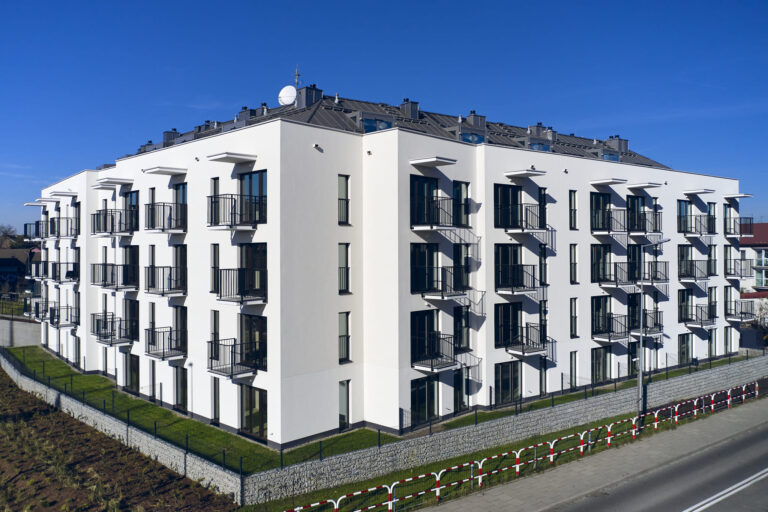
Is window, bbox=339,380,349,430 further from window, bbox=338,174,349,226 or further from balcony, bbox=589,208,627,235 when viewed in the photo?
balcony, bbox=589,208,627,235

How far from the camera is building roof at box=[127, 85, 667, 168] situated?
26.0m

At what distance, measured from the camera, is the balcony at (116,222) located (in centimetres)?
2866

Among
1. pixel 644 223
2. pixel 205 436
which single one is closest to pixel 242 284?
pixel 205 436

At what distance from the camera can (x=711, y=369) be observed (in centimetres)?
3114

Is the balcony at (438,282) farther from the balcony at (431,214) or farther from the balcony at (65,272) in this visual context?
the balcony at (65,272)

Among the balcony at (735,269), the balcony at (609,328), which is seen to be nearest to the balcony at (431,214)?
the balcony at (609,328)

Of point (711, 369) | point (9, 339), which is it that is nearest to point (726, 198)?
point (711, 369)

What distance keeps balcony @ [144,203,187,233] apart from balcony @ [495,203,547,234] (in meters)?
13.8

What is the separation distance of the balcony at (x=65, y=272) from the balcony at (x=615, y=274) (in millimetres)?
29336

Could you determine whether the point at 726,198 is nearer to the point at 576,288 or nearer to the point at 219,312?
the point at 576,288

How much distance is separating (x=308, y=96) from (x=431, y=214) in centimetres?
910

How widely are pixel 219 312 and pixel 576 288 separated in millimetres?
17117

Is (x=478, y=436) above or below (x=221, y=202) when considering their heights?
below

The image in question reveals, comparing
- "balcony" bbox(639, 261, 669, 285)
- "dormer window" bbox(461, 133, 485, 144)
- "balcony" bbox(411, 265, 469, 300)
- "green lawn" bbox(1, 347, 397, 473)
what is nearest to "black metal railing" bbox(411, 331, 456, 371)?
"balcony" bbox(411, 265, 469, 300)
